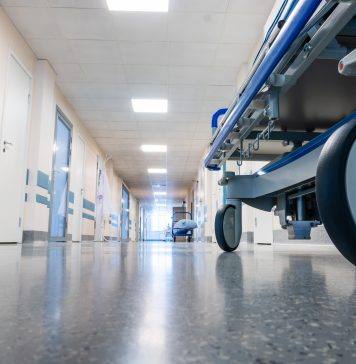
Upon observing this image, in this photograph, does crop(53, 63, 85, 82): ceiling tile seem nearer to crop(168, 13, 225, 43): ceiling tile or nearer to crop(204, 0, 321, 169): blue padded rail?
crop(168, 13, 225, 43): ceiling tile

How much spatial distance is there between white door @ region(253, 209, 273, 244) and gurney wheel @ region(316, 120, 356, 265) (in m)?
4.23

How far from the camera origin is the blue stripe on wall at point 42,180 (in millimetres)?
4978

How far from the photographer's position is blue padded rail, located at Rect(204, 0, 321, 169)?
0.87m

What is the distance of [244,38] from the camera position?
441cm

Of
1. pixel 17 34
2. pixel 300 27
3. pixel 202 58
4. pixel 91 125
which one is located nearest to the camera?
pixel 300 27

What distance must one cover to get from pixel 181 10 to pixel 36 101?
7.94 ft

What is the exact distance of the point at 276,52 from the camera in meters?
1.03

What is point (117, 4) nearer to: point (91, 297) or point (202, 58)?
point (202, 58)

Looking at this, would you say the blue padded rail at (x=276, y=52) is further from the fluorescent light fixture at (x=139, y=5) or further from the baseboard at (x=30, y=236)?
the baseboard at (x=30, y=236)

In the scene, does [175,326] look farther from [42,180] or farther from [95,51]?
[42,180]

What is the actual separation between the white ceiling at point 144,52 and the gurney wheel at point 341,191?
140 inches

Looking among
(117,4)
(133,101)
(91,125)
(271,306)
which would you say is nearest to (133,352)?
(271,306)

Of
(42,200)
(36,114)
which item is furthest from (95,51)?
(42,200)

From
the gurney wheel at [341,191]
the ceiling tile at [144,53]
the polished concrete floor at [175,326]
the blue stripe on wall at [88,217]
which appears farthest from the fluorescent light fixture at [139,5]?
the blue stripe on wall at [88,217]
